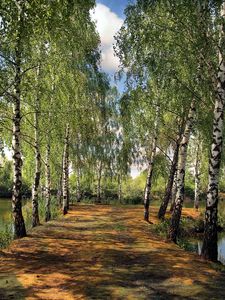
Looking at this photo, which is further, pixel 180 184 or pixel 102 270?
pixel 180 184

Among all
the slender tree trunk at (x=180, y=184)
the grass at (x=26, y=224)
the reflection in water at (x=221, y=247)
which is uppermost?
the slender tree trunk at (x=180, y=184)

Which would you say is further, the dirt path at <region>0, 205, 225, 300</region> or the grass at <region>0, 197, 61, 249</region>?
the grass at <region>0, 197, 61, 249</region>

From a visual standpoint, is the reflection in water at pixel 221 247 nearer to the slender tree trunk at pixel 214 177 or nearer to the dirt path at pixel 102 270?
the dirt path at pixel 102 270

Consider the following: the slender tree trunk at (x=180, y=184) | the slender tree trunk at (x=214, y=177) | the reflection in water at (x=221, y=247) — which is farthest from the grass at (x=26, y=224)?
the reflection in water at (x=221, y=247)

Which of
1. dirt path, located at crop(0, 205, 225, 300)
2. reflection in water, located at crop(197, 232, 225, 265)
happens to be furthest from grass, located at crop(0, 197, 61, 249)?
reflection in water, located at crop(197, 232, 225, 265)

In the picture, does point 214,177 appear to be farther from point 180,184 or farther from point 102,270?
point 102,270

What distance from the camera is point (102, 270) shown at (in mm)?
11969

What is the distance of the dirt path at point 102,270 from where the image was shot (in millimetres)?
9812

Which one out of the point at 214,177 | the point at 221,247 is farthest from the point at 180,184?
the point at 221,247

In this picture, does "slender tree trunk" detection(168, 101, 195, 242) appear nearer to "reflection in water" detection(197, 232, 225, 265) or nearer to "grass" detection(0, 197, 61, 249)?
"reflection in water" detection(197, 232, 225, 265)

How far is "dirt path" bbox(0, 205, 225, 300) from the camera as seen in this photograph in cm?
981

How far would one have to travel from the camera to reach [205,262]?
45.6 feet

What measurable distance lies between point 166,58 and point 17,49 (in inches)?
246

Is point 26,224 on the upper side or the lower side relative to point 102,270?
upper
